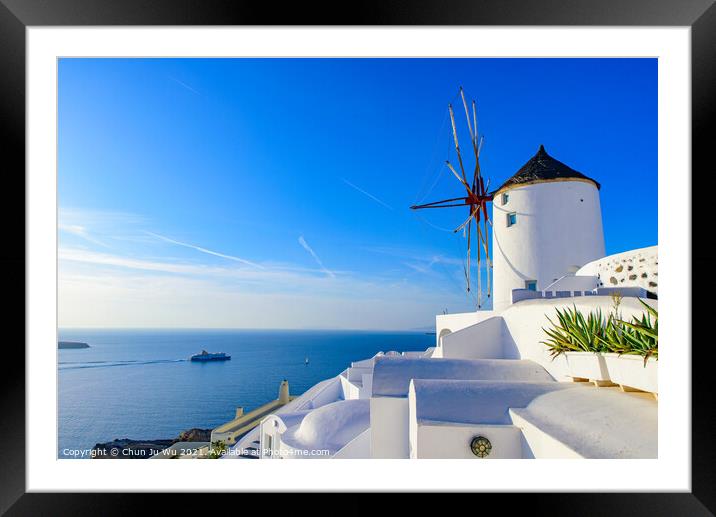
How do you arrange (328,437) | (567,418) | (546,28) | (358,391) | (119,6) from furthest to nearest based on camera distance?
(358,391)
(328,437)
(567,418)
(546,28)
(119,6)

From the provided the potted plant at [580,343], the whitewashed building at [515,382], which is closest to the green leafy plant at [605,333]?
the potted plant at [580,343]

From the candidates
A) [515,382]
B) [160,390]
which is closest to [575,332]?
[515,382]

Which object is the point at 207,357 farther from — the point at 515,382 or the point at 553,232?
the point at 515,382

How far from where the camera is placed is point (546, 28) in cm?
231

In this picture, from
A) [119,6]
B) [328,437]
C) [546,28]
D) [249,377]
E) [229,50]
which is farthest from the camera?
[249,377]

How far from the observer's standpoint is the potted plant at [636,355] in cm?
357

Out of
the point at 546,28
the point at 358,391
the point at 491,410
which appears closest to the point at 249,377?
the point at 358,391

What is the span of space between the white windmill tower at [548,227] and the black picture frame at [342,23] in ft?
24.2

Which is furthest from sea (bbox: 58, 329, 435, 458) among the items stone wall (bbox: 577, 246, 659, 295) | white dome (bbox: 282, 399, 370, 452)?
stone wall (bbox: 577, 246, 659, 295)

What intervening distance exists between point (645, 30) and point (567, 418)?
2.79 meters

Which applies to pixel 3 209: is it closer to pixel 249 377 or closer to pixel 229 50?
pixel 229 50

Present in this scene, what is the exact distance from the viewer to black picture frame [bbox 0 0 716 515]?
7.12 ft

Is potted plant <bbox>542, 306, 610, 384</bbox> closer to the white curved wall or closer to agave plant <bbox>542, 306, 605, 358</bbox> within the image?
agave plant <bbox>542, 306, 605, 358</bbox>

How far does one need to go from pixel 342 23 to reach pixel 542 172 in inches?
333
